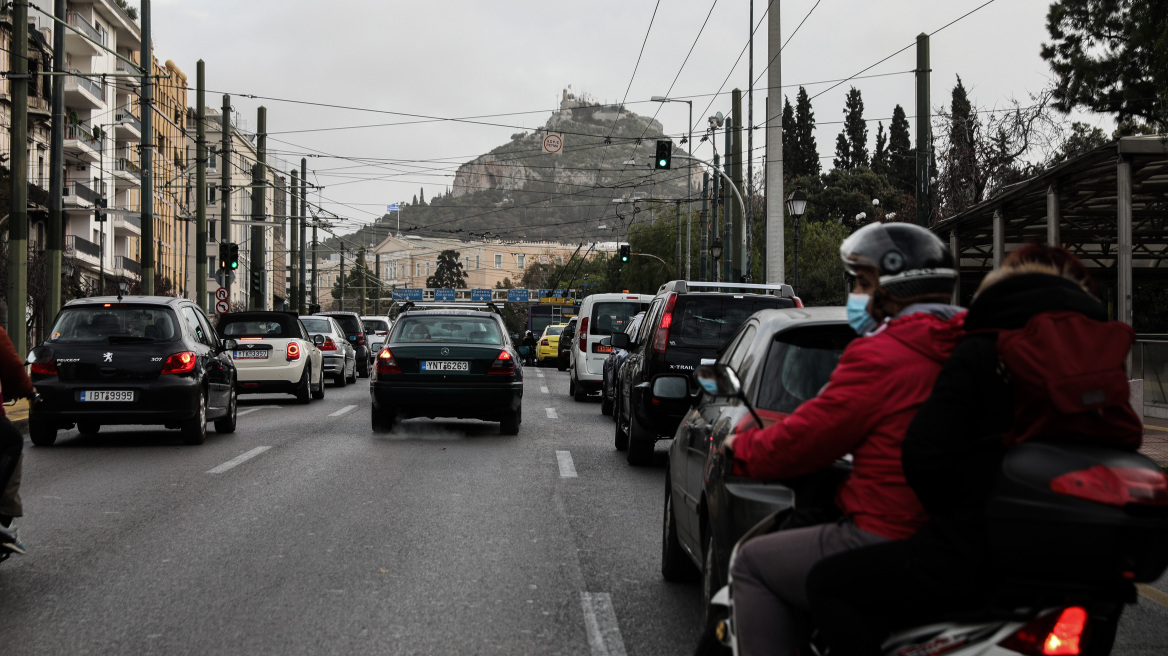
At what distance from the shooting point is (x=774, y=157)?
Answer: 2306 centimetres

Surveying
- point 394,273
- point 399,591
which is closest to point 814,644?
point 399,591

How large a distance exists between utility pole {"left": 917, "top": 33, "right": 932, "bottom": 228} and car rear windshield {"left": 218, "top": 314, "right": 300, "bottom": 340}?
11209 mm

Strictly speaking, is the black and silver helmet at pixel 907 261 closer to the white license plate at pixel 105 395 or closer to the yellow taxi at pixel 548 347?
the white license plate at pixel 105 395

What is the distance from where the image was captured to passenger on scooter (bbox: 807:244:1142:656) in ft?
8.87

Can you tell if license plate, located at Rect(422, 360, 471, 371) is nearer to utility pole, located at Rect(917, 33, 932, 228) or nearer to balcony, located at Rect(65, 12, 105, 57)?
utility pole, located at Rect(917, 33, 932, 228)

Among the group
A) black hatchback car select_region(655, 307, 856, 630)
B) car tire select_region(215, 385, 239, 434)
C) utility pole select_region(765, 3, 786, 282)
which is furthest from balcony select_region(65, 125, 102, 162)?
black hatchback car select_region(655, 307, 856, 630)

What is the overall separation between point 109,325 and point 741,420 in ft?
35.3

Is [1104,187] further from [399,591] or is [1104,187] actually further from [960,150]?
[960,150]

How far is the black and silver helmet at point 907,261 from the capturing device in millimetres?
3145

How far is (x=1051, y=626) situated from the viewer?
269 cm

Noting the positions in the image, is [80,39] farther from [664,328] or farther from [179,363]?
[664,328]

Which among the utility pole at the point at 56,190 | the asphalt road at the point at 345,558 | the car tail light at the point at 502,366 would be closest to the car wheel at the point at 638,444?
the asphalt road at the point at 345,558

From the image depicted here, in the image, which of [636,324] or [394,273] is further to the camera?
[394,273]

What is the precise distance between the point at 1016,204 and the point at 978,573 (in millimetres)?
18757
